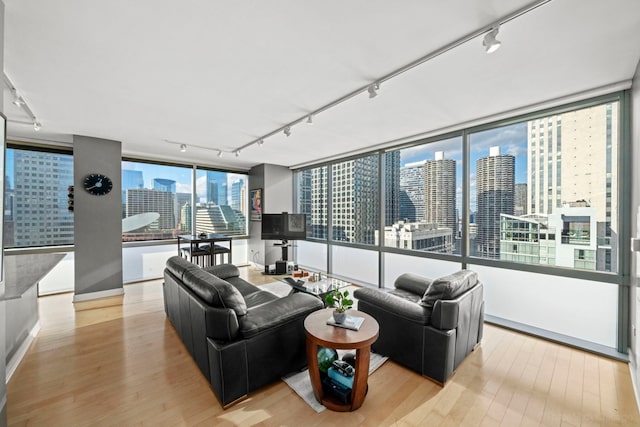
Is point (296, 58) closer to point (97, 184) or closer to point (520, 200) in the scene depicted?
point (520, 200)

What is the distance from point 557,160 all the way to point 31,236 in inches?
304

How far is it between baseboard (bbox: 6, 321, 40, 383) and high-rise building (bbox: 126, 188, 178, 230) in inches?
104

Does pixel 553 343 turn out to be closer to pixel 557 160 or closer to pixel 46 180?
pixel 557 160

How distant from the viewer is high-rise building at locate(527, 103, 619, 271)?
2.63 metres

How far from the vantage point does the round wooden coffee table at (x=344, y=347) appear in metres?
1.80

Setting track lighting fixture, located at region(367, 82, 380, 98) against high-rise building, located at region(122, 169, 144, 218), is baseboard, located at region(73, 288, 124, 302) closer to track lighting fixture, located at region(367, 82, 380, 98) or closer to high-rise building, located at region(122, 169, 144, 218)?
high-rise building, located at region(122, 169, 144, 218)

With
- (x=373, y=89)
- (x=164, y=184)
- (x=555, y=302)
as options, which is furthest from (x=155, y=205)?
(x=555, y=302)

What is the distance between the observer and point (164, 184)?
569 centimetres

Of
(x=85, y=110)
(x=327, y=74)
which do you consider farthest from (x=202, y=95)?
(x=85, y=110)

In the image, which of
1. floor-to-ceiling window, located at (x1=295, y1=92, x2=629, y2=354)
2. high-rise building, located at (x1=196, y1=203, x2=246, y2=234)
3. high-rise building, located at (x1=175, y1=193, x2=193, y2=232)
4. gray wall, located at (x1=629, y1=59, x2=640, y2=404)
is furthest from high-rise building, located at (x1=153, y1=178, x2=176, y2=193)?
gray wall, located at (x1=629, y1=59, x2=640, y2=404)

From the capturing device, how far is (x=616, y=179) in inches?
101

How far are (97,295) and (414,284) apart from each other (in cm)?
489

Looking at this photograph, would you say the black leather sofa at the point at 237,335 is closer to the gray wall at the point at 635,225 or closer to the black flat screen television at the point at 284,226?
the gray wall at the point at 635,225

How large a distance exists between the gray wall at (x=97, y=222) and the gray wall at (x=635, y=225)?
6.38 metres
